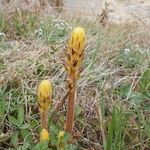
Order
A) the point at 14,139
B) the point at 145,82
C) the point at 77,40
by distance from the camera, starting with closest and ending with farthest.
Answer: the point at 77,40 → the point at 14,139 → the point at 145,82

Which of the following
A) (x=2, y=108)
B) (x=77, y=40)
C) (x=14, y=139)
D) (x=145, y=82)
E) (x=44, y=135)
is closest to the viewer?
(x=77, y=40)

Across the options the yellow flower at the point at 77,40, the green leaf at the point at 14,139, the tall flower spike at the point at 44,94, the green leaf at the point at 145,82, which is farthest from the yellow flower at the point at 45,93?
the green leaf at the point at 145,82

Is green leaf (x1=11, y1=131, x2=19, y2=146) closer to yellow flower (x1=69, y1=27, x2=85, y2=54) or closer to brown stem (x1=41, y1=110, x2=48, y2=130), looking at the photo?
brown stem (x1=41, y1=110, x2=48, y2=130)

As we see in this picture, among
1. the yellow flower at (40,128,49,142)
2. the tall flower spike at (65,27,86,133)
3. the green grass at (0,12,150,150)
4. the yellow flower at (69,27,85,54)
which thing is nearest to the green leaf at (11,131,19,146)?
the green grass at (0,12,150,150)

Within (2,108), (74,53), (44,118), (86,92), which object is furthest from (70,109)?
(86,92)

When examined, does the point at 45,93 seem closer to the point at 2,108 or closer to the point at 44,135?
the point at 44,135

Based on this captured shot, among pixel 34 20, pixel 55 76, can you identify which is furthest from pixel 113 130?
pixel 34 20
